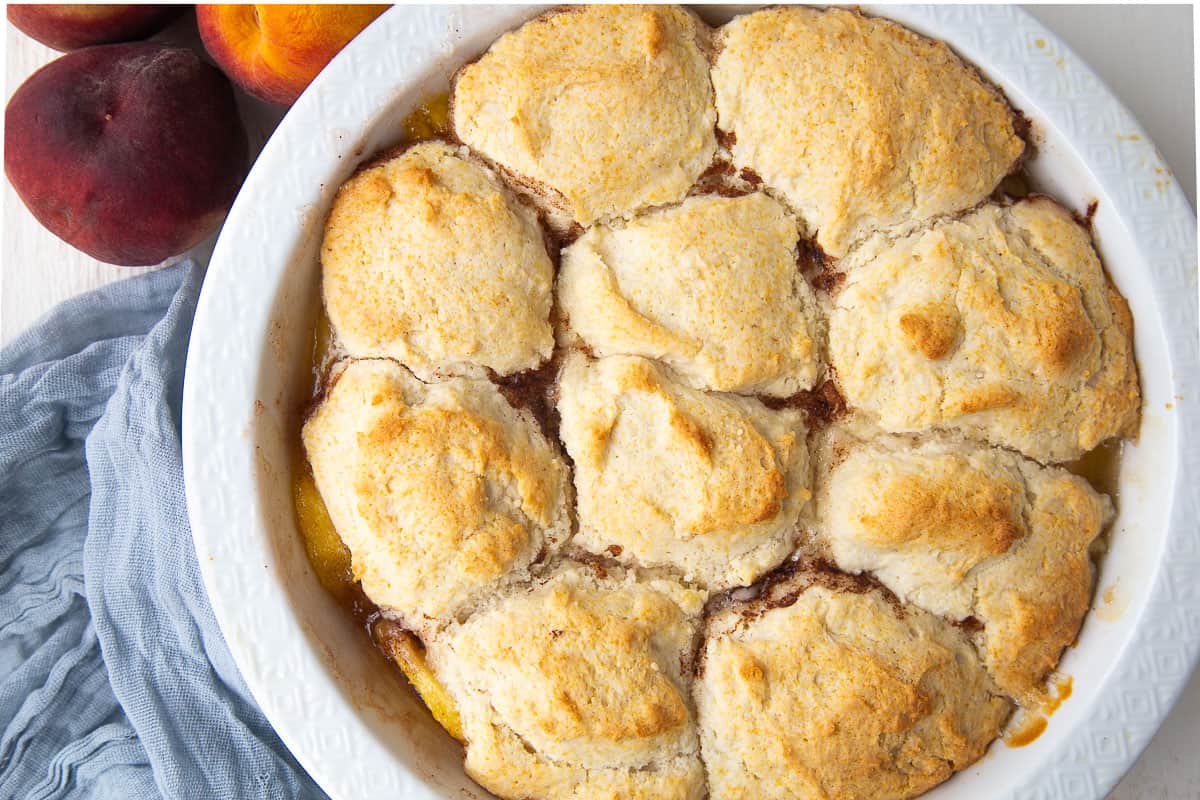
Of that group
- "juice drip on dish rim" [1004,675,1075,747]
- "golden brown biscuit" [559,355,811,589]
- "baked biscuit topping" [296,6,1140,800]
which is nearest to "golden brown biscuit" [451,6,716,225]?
"baked biscuit topping" [296,6,1140,800]

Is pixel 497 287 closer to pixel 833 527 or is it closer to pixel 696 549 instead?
pixel 696 549

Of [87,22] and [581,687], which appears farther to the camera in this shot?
[87,22]

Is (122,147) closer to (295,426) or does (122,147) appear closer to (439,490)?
(295,426)

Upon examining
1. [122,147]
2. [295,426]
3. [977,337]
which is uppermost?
[977,337]

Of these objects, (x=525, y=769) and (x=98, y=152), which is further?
(x=98, y=152)

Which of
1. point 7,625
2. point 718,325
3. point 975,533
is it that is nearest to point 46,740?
point 7,625

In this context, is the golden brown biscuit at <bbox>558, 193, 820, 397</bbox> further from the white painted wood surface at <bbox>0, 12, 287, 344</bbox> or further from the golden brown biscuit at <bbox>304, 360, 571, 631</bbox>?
the white painted wood surface at <bbox>0, 12, 287, 344</bbox>

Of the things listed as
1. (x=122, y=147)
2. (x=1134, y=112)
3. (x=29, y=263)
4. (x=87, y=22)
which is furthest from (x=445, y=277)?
(x=1134, y=112)
